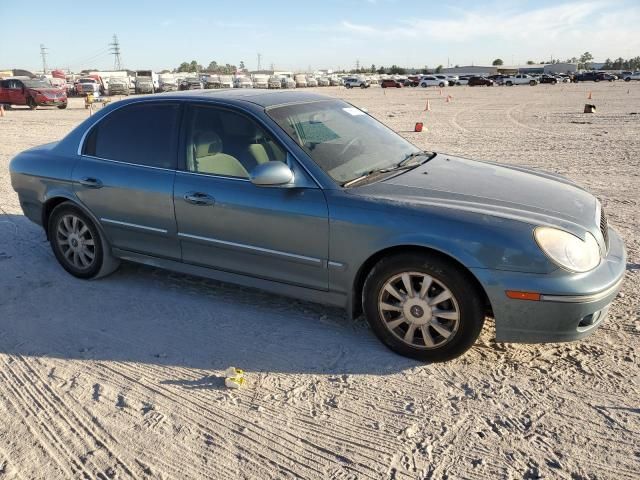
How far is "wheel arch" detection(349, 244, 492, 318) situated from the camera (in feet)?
10.5

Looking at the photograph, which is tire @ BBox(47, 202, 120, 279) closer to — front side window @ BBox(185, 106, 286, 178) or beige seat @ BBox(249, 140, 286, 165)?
front side window @ BBox(185, 106, 286, 178)

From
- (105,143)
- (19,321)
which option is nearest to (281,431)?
(19,321)

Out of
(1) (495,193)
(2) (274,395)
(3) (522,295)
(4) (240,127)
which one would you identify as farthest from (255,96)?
(3) (522,295)

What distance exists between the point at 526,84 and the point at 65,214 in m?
72.1

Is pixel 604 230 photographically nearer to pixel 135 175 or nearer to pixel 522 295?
pixel 522 295

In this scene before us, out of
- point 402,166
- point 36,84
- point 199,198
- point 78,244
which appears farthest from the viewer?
point 36,84

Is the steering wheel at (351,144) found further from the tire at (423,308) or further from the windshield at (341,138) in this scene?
the tire at (423,308)

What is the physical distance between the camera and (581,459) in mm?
2545

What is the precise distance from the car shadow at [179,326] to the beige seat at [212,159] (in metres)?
1.09

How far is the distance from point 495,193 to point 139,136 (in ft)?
9.28

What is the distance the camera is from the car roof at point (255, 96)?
160 inches

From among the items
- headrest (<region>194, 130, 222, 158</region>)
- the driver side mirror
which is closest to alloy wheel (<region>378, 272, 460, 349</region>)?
the driver side mirror

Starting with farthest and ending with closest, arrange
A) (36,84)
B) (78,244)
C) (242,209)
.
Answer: (36,84), (78,244), (242,209)

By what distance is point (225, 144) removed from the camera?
13.2ft
